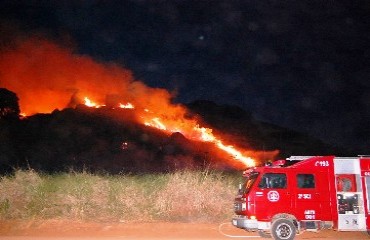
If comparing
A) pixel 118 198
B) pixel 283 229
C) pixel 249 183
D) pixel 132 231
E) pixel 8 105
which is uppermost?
pixel 8 105

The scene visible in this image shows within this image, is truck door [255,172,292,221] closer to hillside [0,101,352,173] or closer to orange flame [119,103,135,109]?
hillside [0,101,352,173]

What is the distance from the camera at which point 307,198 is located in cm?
1225

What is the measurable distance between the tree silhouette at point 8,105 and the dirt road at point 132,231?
1856 inches

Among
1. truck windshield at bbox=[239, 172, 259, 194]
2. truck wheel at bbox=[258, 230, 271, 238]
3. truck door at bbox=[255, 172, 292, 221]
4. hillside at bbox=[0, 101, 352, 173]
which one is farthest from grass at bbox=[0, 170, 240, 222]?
hillside at bbox=[0, 101, 352, 173]

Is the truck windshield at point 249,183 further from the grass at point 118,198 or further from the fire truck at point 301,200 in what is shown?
the grass at point 118,198

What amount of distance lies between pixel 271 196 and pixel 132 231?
5056 mm

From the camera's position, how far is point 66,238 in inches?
488

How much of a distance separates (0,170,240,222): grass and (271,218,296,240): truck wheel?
3826mm

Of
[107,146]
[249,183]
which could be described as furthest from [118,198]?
[107,146]

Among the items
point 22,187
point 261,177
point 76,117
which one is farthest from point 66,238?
point 76,117

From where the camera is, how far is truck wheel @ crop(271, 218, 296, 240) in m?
12.0

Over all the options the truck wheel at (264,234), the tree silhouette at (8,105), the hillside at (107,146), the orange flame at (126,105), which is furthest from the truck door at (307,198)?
the tree silhouette at (8,105)

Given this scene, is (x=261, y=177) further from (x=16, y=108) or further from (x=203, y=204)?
(x=16, y=108)

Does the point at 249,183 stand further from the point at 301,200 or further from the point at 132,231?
the point at 132,231
